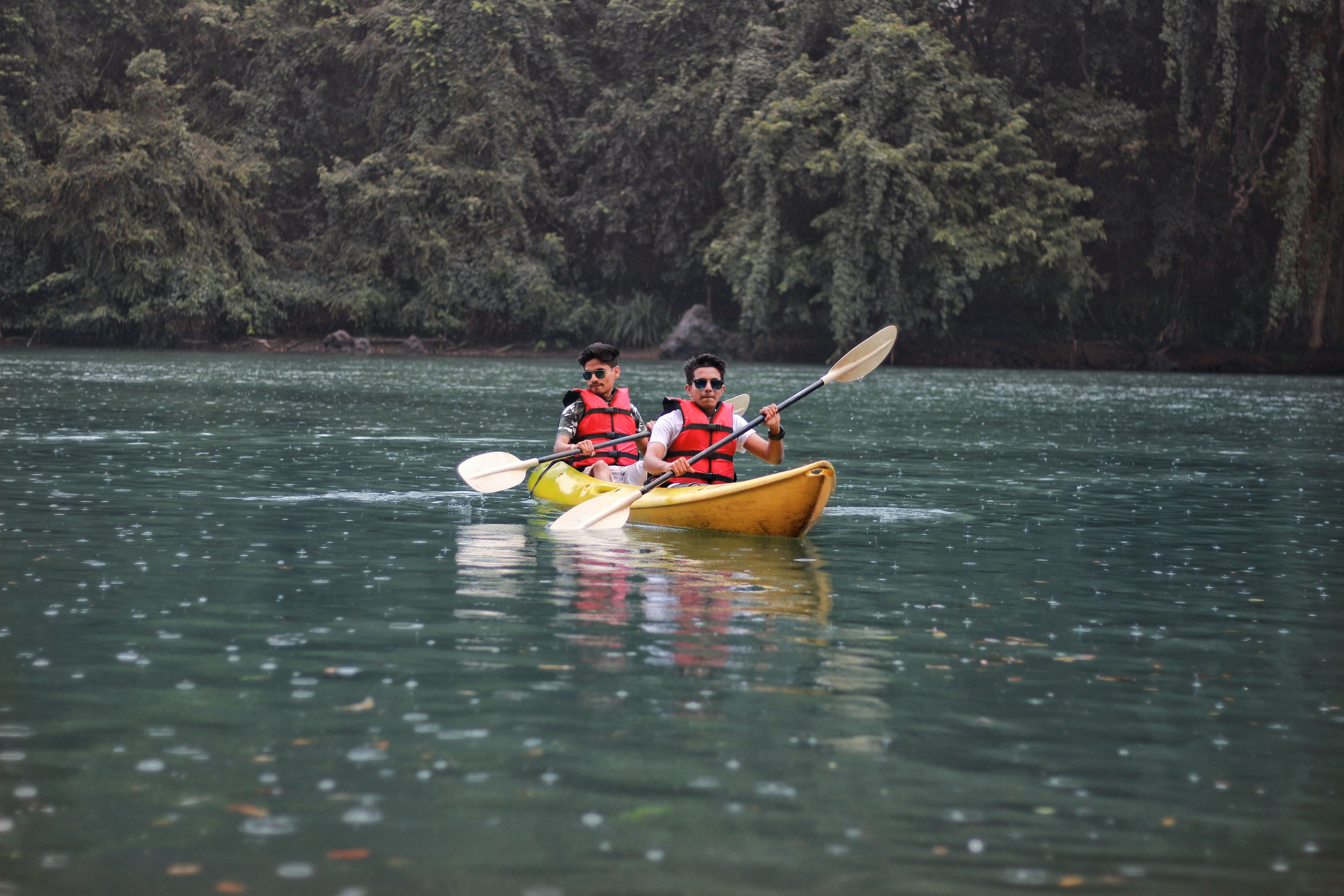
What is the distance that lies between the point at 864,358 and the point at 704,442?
1763 mm

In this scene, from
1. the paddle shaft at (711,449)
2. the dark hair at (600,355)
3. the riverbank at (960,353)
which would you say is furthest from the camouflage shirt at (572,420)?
the riverbank at (960,353)

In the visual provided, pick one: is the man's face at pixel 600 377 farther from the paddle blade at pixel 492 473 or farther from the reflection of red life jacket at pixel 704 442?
the reflection of red life jacket at pixel 704 442

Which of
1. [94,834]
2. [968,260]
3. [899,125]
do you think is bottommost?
[94,834]

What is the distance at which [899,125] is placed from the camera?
34375 millimetres

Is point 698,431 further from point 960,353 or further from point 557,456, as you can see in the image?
point 960,353

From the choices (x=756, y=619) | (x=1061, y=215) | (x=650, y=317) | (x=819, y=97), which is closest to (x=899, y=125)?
(x=819, y=97)

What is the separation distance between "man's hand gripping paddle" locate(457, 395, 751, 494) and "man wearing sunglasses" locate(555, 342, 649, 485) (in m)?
0.08

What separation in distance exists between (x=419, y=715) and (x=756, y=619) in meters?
1.98

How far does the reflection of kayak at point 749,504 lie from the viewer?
854cm

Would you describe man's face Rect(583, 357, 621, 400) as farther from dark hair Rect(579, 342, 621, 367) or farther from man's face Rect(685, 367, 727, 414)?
man's face Rect(685, 367, 727, 414)

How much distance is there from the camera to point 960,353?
125 feet

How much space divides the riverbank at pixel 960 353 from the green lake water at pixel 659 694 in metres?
26.3

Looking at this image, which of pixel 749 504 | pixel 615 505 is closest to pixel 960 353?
Result: pixel 615 505

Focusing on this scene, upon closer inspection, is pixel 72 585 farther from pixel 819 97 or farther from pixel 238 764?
pixel 819 97
